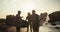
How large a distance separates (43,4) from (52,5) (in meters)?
0.12

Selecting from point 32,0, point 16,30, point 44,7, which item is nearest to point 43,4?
point 44,7

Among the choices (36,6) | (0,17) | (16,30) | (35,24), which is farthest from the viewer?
(36,6)

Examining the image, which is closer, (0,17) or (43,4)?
(0,17)

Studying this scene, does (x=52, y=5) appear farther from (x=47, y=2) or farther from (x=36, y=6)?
(x=36, y=6)

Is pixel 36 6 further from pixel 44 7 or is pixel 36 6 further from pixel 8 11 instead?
pixel 8 11

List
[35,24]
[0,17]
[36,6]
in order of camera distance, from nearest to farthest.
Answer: [35,24], [0,17], [36,6]

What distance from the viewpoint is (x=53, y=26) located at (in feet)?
5.56

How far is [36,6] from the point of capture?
6.00 ft

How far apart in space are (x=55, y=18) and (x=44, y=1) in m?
0.29

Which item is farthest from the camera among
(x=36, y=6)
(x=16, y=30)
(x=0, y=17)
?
(x=36, y=6)

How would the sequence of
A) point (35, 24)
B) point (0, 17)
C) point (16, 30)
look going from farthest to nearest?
point (0, 17), point (35, 24), point (16, 30)

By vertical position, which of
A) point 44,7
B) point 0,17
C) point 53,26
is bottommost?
point 53,26

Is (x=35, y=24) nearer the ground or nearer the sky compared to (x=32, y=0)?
nearer the ground

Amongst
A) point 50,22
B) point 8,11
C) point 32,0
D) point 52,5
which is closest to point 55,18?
point 50,22
